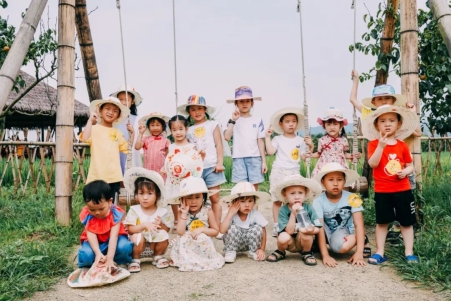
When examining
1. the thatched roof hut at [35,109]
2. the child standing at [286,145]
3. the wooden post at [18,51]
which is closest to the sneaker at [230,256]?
the child standing at [286,145]

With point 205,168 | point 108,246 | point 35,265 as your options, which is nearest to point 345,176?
point 205,168

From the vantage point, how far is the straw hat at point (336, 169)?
3.31m

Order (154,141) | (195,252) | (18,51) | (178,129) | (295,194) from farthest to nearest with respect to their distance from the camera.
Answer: (154,141) → (178,129) → (18,51) → (295,194) → (195,252)

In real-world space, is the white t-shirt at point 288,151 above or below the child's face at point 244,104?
below

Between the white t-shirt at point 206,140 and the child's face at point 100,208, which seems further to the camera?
the white t-shirt at point 206,140

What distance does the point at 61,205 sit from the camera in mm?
3982

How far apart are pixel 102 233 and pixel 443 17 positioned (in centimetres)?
301

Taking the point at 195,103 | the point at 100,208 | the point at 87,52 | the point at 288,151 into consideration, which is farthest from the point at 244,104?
the point at 87,52

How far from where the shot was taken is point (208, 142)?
4.10 meters

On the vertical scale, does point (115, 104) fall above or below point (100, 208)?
above

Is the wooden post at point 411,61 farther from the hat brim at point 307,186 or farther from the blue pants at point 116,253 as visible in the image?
the blue pants at point 116,253

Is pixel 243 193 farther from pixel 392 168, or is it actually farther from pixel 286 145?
pixel 392 168

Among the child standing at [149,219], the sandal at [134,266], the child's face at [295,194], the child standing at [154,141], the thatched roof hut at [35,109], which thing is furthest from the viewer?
the thatched roof hut at [35,109]

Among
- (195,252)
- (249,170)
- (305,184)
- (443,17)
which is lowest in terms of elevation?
(195,252)
